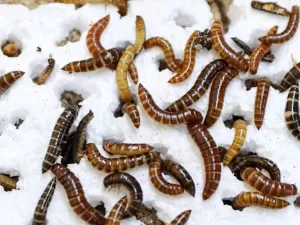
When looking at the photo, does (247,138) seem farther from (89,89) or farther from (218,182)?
(89,89)

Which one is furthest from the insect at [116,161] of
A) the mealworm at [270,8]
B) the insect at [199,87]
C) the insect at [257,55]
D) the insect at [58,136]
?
the mealworm at [270,8]

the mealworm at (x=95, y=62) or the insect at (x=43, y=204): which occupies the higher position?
the mealworm at (x=95, y=62)

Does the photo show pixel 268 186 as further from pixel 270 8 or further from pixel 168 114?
pixel 270 8

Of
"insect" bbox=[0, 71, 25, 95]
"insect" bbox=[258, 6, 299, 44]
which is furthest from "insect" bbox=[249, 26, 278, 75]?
"insect" bbox=[0, 71, 25, 95]

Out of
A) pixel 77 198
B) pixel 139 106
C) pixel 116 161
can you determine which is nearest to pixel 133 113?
pixel 139 106

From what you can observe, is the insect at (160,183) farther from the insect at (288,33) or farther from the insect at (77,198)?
the insect at (288,33)

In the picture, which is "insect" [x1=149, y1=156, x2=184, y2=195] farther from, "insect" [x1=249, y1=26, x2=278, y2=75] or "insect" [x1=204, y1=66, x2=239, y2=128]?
"insect" [x1=249, y1=26, x2=278, y2=75]
